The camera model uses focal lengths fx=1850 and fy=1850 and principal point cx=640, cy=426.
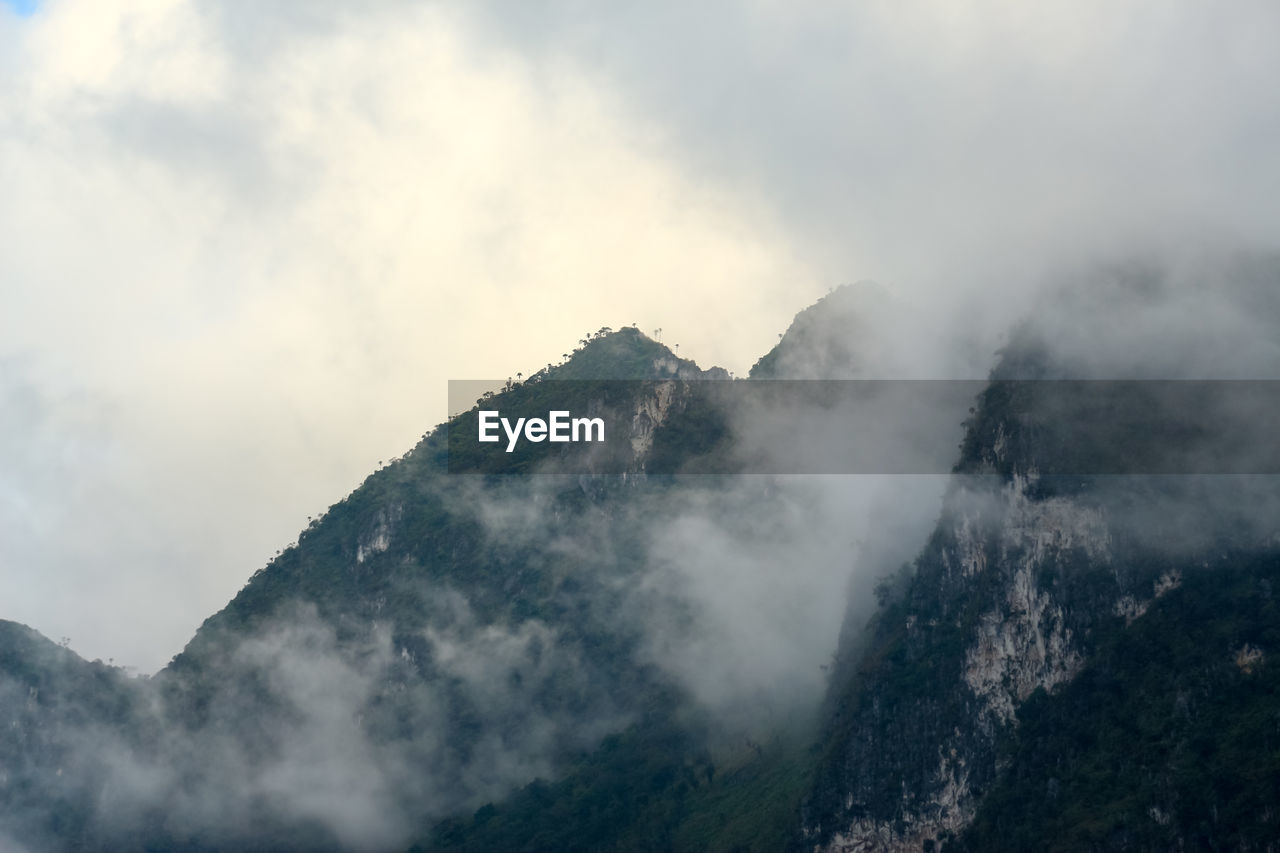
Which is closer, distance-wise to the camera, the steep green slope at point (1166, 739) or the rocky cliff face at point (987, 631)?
the steep green slope at point (1166, 739)

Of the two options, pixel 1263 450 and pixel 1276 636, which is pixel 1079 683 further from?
pixel 1263 450

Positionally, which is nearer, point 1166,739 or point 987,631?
point 1166,739

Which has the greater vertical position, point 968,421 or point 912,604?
point 968,421

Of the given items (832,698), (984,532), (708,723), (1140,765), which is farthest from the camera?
(708,723)

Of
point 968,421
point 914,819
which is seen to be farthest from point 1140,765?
point 968,421

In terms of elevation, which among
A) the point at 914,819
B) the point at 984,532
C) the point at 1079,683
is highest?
the point at 984,532

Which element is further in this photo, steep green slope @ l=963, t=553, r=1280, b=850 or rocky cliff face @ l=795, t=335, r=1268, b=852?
rocky cliff face @ l=795, t=335, r=1268, b=852

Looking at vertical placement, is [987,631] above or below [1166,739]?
above

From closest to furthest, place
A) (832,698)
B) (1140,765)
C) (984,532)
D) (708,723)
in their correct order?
1. (1140,765)
2. (984,532)
3. (832,698)
4. (708,723)

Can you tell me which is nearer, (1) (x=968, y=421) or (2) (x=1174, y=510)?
(2) (x=1174, y=510)
